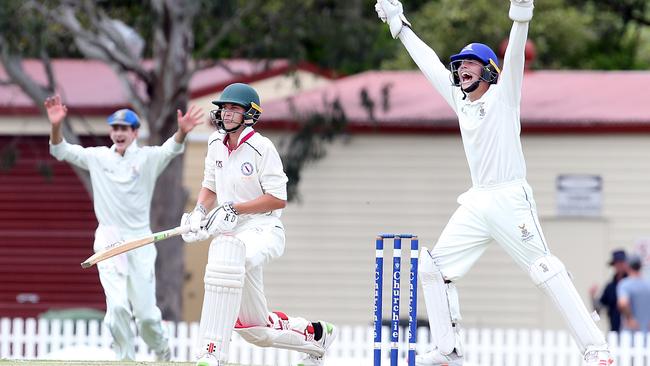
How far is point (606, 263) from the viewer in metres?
18.3

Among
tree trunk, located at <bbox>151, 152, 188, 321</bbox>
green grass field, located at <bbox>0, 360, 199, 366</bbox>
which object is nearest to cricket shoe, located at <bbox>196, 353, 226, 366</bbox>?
green grass field, located at <bbox>0, 360, 199, 366</bbox>

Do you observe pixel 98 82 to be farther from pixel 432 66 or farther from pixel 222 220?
pixel 222 220

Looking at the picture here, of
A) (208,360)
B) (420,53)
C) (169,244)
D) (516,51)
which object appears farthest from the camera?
(169,244)

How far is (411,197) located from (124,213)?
27.6 ft

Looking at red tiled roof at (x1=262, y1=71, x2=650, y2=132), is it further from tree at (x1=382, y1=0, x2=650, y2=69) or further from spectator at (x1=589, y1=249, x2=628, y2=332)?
tree at (x1=382, y1=0, x2=650, y2=69)

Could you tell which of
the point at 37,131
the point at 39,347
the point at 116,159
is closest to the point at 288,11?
the point at 37,131

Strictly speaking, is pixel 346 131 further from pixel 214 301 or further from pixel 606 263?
pixel 214 301

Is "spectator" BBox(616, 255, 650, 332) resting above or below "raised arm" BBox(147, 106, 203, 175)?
below

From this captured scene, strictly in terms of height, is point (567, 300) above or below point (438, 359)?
above

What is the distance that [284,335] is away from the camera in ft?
29.1

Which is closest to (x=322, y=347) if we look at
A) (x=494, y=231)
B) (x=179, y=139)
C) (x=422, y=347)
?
(x=494, y=231)

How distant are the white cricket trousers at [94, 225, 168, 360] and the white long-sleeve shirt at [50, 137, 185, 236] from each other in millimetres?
111

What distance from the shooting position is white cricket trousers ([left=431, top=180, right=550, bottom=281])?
8508 mm

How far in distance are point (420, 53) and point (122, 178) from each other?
3.20 metres
